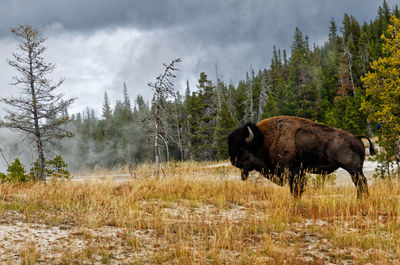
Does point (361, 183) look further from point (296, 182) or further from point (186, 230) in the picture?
Answer: point (186, 230)

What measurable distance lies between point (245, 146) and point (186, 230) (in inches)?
141

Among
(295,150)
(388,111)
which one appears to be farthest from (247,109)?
(295,150)

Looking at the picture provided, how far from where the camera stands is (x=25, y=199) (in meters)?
6.38

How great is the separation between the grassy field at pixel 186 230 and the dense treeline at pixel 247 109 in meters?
5.89

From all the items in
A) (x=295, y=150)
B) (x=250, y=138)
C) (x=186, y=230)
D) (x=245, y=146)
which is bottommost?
(x=186, y=230)

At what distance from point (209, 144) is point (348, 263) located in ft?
130

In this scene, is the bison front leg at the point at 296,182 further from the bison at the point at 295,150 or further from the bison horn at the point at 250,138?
the bison horn at the point at 250,138

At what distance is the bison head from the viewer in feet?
25.8

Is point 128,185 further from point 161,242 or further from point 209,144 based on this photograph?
point 209,144

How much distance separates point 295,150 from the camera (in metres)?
7.34

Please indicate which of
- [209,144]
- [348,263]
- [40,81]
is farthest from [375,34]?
[348,263]

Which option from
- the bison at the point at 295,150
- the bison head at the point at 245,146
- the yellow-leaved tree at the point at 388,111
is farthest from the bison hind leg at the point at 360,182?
the yellow-leaved tree at the point at 388,111

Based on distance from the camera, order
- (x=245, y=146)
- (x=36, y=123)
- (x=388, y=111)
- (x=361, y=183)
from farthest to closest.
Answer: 1. (x=36, y=123)
2. (x=388, y=111)
3. (x=245, y=146)
4. (x=361, y=183)

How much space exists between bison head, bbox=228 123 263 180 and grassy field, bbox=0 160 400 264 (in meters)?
0.83
